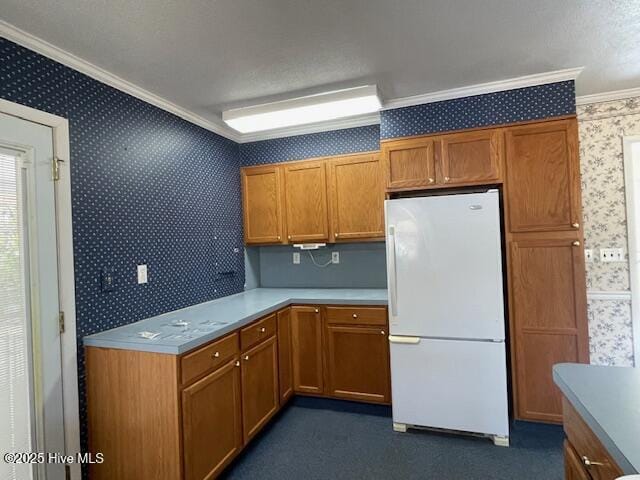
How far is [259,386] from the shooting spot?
8.20 feet

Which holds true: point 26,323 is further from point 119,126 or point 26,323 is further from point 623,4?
point 623,4

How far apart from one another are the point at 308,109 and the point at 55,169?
157 centimetres

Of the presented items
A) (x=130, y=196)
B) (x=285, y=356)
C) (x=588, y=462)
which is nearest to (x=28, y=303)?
(x=130, y=196)

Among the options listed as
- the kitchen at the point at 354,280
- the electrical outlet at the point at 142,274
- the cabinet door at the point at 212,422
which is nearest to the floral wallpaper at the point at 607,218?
the kitchen at the point at 354,280

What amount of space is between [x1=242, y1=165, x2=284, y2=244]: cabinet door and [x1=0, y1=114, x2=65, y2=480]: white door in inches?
71.7

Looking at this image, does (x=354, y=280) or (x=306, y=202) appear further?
(x=354, y=280)

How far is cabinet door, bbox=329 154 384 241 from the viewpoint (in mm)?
3121

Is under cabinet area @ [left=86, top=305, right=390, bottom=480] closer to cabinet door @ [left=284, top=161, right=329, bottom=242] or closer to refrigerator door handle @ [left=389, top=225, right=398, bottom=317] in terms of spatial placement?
refrigerator door handle @ [left=389, top=225, right=398, bottom=317]

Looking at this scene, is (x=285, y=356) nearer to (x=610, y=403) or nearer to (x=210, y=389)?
(x=210, y=389)

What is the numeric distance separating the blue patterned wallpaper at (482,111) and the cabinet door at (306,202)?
764 millimetres

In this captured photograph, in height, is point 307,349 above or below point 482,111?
below

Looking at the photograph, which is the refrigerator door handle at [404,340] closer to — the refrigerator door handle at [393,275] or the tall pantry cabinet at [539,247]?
the refrigerator door handle at [393,275]

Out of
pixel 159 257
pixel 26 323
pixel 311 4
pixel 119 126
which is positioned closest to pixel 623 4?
pixel 311 4

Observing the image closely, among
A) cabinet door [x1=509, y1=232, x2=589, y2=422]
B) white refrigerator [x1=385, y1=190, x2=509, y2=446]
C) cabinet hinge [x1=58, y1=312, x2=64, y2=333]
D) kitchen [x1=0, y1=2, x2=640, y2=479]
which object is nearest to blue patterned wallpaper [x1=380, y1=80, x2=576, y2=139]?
kitchen [x1=0, y1=2, x2=640, y2=479]
